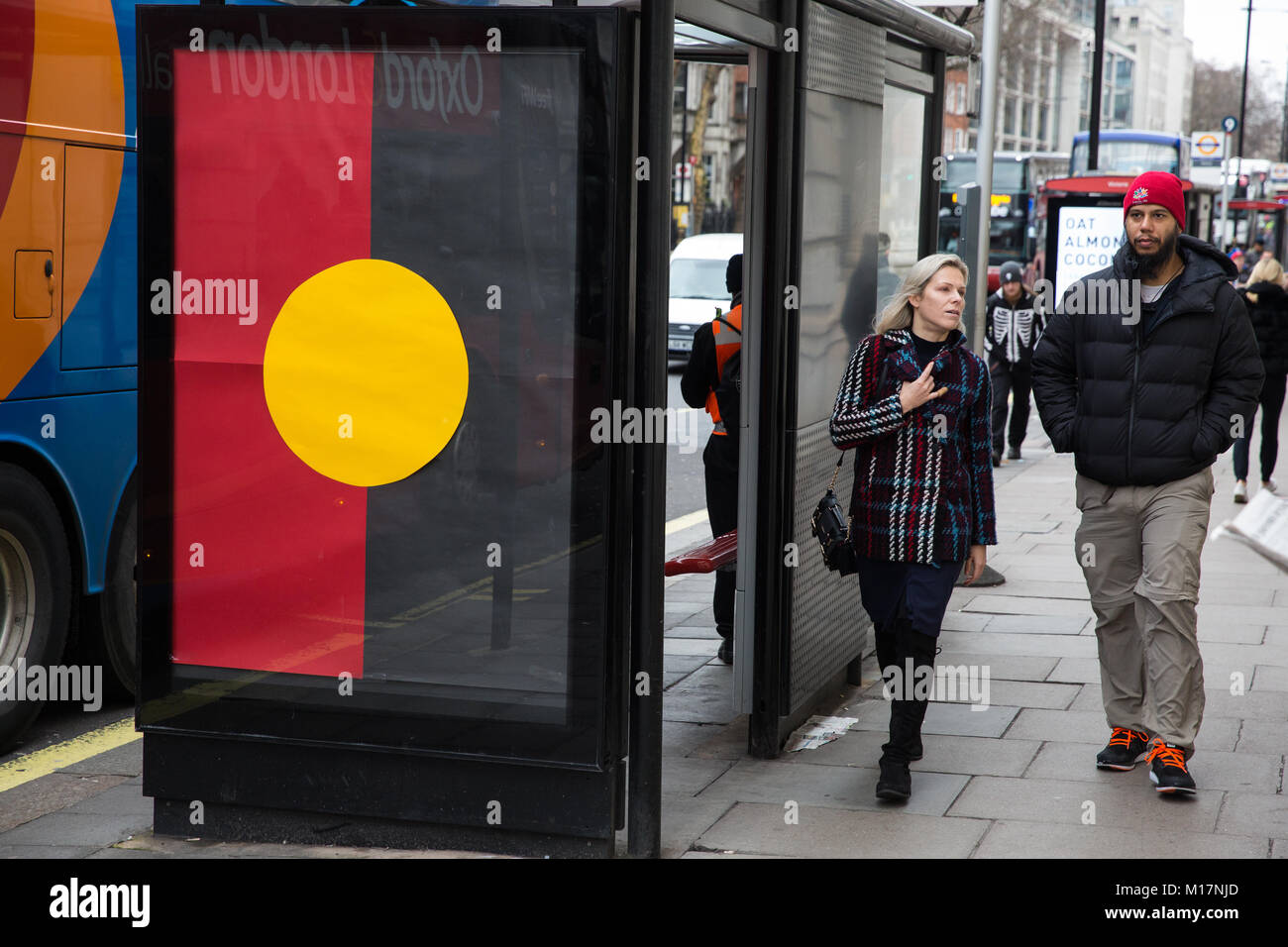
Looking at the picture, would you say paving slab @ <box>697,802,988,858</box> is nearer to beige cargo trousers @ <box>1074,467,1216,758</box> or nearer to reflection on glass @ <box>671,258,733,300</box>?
beige cargo trousers @ <box>1074,467,1216,758</box>

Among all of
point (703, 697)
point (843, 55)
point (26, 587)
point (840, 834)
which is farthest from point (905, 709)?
point (26, 587)

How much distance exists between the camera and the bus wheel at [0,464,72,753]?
5633 mm

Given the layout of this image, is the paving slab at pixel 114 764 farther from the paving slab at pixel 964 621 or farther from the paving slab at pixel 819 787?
the paving slab at pixel 964 621

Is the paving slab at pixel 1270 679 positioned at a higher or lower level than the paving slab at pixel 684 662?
higher

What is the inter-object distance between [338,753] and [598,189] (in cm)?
175

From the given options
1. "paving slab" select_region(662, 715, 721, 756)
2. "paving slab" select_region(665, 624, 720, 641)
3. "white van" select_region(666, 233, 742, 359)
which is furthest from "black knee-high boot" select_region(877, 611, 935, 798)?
"white van" select_region(666, 233, 742, 359)

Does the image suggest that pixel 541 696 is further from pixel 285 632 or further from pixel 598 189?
pixel 598 189

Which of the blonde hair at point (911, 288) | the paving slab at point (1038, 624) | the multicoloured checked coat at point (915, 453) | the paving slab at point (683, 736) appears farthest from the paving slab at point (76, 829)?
the paving slab at point (1038, 624)

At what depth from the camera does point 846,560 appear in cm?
508

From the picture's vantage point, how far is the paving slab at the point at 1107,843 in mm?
4504

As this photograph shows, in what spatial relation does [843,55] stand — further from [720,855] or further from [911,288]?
[720,855]

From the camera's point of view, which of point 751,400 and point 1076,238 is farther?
point 1076,238

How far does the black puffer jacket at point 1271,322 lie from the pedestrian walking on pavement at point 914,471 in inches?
326

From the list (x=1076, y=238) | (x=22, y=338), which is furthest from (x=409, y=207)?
(x=1076, y=238)
